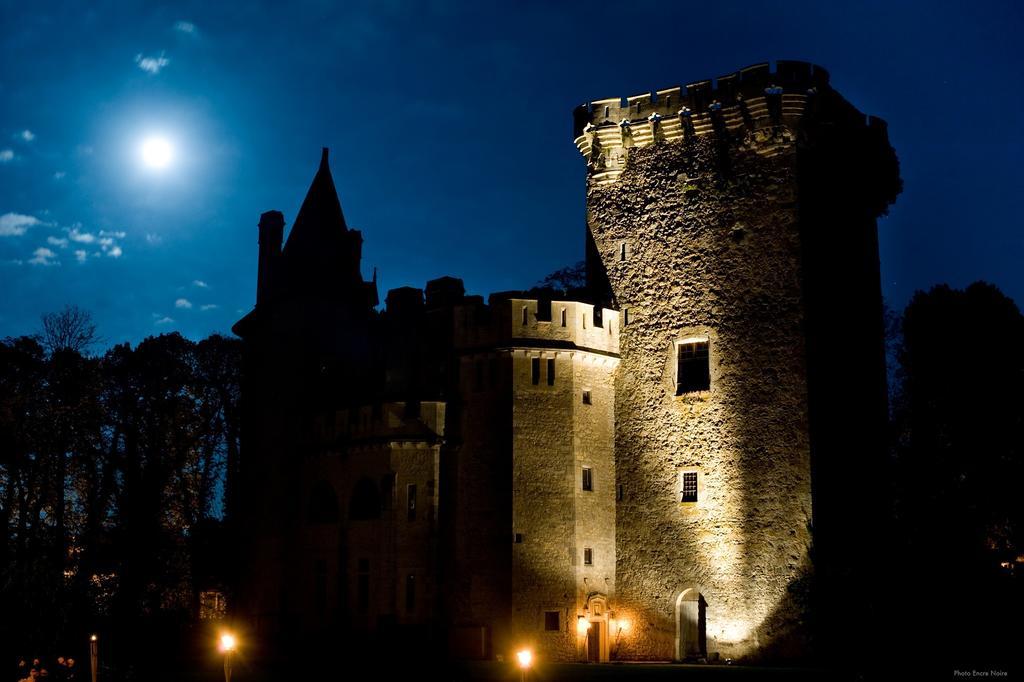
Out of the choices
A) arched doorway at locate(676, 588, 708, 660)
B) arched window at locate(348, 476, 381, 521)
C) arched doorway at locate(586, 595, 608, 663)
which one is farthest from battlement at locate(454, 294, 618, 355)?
arched doorway at locate(676, 588, 708, 660)

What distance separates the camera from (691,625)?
106 feet

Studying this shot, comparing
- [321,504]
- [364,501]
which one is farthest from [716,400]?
[321,504]

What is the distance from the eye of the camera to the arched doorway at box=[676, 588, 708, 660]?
31984 millimetres

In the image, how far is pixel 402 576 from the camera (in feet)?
110

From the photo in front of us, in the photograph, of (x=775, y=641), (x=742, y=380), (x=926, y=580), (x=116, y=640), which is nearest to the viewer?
(x=926, y=580)

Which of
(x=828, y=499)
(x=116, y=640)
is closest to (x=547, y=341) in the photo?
(x=828, y=499)

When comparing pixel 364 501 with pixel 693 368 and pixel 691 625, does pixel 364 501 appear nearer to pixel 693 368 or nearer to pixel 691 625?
pixel 691 625

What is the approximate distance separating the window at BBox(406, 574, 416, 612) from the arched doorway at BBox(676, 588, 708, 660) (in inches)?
302

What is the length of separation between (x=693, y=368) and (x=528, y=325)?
5029mm

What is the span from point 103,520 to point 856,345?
1047 inches

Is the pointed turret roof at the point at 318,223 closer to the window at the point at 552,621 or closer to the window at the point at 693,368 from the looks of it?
the window at the point at 693,368

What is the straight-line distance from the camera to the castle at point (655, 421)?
31609mm

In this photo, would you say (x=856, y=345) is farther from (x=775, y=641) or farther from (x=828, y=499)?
(x=775, y=641)

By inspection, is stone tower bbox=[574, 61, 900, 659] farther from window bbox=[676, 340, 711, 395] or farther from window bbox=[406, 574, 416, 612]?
window bbox=[406, 574, 416, 612]
